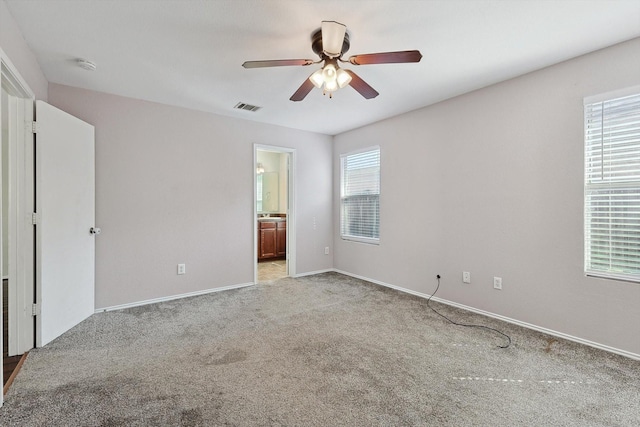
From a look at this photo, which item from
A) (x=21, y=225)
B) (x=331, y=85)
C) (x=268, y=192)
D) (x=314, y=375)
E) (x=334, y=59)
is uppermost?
(x=334, y=59)

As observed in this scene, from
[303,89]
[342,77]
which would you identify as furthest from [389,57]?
[303,89]

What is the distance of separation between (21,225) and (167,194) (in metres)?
1.45

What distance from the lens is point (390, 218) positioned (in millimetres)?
4285

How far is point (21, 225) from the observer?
2.42 m

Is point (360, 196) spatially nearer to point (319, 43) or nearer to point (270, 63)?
point (319, 43)

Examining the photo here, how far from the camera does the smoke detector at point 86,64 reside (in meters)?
2.62

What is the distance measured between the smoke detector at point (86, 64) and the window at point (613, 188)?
14.3ft

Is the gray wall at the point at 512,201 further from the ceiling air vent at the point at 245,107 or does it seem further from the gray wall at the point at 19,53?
the gray wall at the point at 19,53

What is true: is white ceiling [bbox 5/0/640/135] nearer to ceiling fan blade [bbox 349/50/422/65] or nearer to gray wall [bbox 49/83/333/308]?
ceiling fan blade [bbox 349/50/422/65]

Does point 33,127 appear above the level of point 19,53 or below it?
below

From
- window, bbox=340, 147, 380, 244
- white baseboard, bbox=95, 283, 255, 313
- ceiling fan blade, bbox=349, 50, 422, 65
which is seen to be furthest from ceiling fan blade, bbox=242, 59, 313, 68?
white baseboard, bbox=95, 283, 255, 313

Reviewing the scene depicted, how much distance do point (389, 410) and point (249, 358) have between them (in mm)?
1124

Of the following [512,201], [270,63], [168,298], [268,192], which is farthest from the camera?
[268,192]

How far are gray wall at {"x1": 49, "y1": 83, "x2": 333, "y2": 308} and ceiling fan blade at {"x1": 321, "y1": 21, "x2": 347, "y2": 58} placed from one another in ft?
8.15
